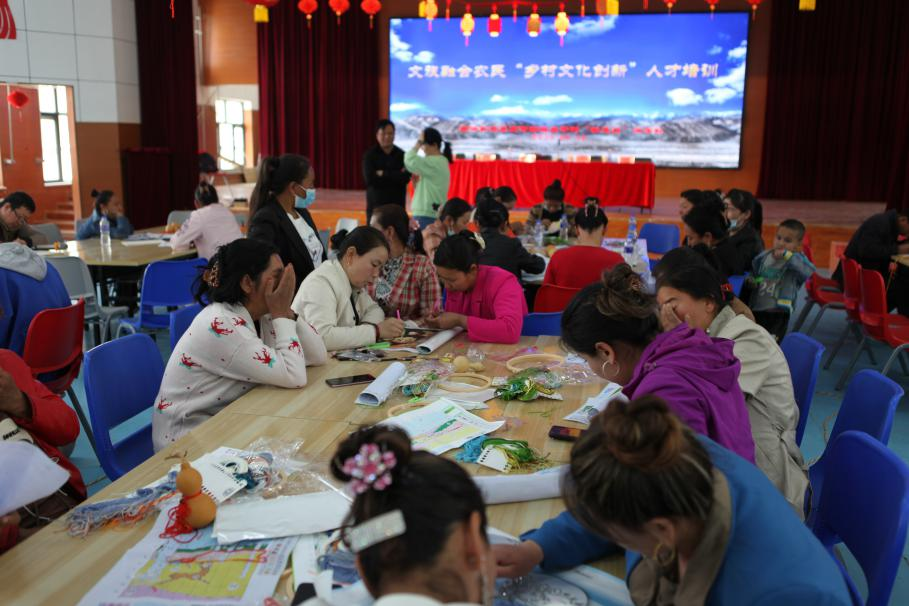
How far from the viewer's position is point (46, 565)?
139 cm

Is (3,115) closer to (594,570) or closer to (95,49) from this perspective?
(95,49)

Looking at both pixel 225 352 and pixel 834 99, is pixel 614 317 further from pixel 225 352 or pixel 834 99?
pixel 834 99

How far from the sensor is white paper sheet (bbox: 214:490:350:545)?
1.49 m

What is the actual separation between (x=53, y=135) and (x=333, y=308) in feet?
37.3

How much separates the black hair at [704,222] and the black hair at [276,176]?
245cm

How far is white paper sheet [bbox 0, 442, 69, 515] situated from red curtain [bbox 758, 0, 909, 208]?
1201cm

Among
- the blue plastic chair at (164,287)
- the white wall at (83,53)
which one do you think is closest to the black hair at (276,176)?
the blue plastic chair at (164,287)

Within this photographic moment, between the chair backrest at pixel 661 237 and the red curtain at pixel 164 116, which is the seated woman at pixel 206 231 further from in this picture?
the red curtain at pixel 164 116

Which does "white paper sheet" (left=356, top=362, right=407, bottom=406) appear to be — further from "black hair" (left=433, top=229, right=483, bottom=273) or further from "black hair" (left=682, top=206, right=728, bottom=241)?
"black hair" (left=682, top=206, right=728, bottom=241)

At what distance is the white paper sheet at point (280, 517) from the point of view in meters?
1.49

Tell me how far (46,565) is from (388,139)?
5.95 metres

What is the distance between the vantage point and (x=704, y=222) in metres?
4.61

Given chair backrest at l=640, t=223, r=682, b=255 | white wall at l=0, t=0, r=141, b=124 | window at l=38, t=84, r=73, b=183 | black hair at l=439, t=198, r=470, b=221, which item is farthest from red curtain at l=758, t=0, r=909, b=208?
window at l=38, t=84, r=73, b=183

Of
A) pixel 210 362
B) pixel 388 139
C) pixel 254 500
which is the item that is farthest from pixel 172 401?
pixel 388 139
